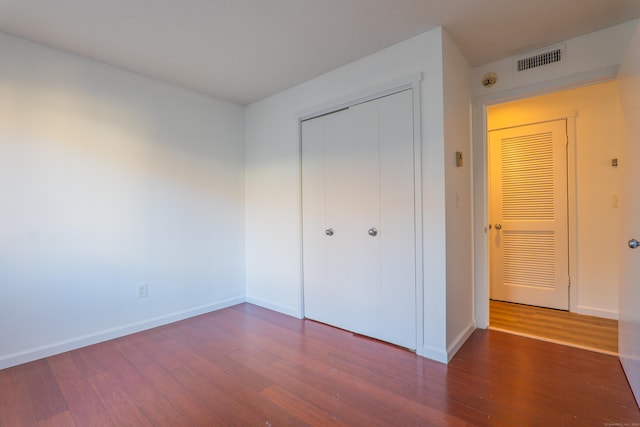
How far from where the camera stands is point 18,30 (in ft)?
6.77

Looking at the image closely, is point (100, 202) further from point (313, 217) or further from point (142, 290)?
point (313, 217)

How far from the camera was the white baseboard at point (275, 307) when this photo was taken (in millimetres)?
3076

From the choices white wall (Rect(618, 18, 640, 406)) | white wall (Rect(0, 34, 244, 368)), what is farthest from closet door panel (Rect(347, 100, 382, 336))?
white wall (Rect(0, 34, 244, 368))

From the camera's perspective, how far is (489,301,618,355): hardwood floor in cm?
236

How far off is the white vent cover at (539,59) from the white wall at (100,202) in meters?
2.96

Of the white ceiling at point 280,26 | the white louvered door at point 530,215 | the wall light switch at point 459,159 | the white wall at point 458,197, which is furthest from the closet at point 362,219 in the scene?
the white louvered door at point 530,215

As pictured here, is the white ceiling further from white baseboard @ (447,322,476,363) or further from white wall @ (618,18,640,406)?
white baseboard @ (447,322,476,363)

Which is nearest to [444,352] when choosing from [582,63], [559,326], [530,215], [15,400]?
[559,326]

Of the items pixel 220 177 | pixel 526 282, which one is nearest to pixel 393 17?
pixel 220 177

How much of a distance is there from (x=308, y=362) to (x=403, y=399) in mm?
713

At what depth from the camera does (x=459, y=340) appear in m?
2.30

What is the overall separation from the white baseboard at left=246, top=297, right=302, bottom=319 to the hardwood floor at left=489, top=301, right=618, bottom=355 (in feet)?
6.21

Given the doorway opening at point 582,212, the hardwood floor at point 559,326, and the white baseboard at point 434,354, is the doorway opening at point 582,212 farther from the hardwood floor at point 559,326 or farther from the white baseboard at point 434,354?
the white baseboard at point 434,354

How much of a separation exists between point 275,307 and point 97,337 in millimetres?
1604
